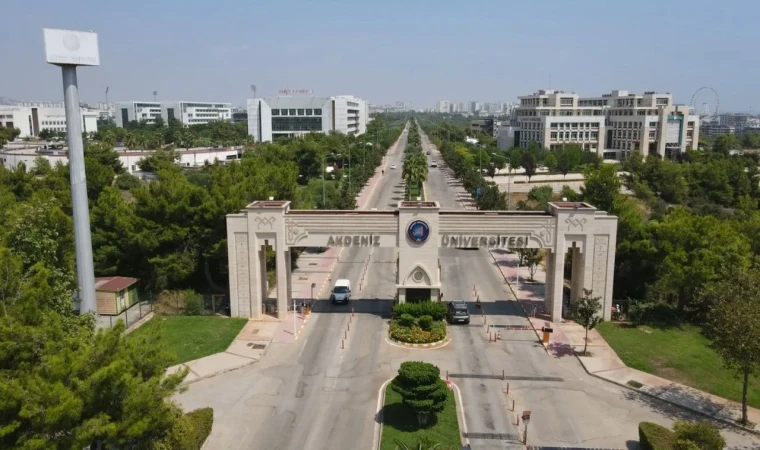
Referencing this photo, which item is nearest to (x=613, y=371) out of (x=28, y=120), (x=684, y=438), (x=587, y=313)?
(x=587, y=313)

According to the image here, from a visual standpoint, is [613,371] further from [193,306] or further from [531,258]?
[193,306]

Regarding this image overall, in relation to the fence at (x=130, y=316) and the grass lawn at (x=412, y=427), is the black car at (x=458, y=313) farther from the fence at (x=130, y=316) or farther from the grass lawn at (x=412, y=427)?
the fence at (x=130, y=316)

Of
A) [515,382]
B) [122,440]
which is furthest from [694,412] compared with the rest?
[122,440]

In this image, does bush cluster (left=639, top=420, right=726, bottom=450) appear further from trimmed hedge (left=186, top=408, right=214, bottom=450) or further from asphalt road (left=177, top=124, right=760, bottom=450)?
trimmed hedge (left=186, top=408, right=214, bottom=450)

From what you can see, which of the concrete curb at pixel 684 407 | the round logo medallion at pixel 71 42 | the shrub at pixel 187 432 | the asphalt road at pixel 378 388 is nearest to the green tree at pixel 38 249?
the asphalt road at pixel 378 388

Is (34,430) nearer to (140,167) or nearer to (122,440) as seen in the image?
(122,440)
